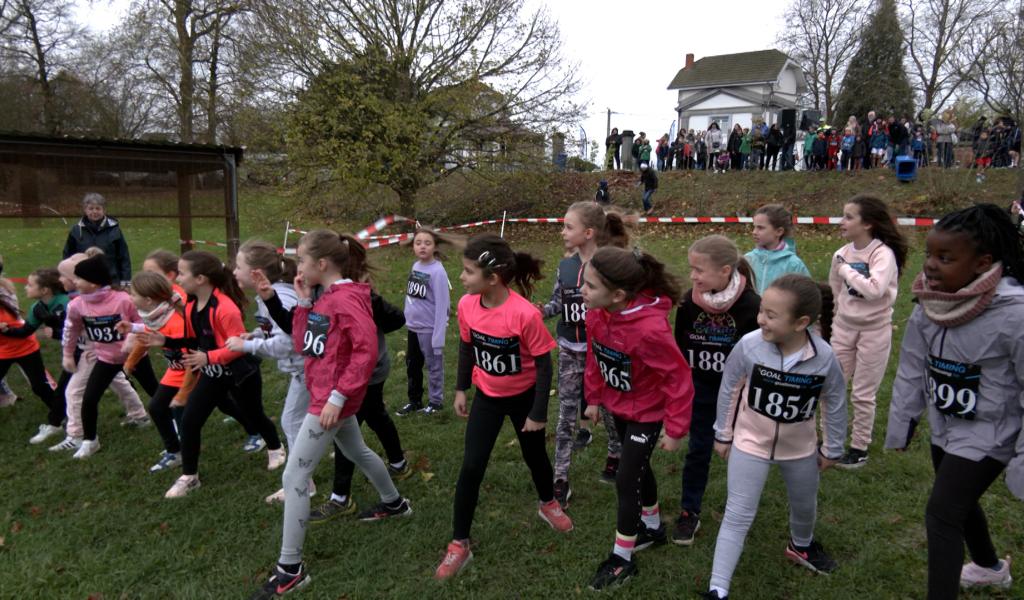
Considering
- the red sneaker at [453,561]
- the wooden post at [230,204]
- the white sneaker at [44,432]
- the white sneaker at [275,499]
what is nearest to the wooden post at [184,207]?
the wooden post at [230,204]

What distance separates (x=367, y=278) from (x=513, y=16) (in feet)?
51.8

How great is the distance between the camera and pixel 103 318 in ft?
16.3

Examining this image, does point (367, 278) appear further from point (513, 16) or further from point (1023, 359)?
point (513, 16)

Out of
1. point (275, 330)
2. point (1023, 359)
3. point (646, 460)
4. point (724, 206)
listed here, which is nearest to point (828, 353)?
point (1023, 359)

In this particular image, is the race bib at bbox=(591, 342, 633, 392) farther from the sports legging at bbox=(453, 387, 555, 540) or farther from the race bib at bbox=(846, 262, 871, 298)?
the race bib at bbox=(846, 262, 871, 298)

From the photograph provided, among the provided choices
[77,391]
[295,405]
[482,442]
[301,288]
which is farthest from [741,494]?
[77,391]

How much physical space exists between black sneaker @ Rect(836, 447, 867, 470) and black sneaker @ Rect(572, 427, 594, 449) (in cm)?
182

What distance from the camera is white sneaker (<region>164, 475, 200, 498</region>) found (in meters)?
4.39

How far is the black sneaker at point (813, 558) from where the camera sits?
3389 millimetres

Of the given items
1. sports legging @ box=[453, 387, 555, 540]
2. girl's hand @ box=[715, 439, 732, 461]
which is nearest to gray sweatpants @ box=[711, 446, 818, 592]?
girl's hand @ box=[715, 439, 732, 461]

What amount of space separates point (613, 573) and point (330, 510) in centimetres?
190

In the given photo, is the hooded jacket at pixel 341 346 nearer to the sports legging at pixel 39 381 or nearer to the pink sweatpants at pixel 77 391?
the pink sweatpants at pixel 77 391

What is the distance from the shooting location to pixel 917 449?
4.84 meters

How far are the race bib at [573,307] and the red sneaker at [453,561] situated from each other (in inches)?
64.7
